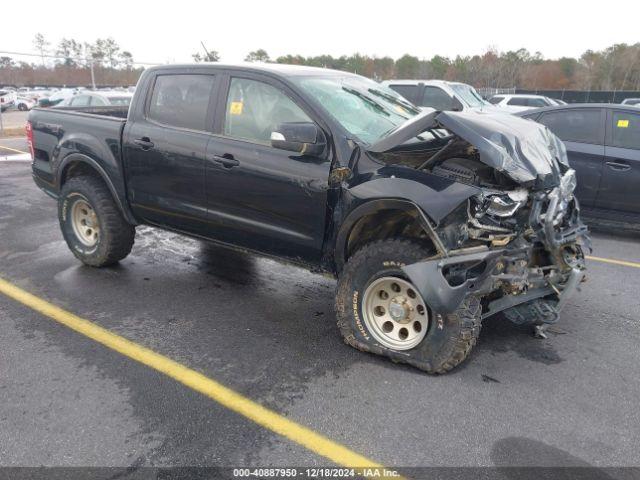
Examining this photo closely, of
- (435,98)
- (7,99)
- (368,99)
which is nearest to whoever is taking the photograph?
(368,99)

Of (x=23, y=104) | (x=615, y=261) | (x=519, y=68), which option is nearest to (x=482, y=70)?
(x=519, y=68)

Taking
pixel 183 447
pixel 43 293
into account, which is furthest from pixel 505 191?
pixel 43 293

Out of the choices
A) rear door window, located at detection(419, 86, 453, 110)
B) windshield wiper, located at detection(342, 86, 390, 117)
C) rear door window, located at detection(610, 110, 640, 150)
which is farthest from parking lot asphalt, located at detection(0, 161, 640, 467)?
rear door window, located at detection(419, 86, 453, 110)

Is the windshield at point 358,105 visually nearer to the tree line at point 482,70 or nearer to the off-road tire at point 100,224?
the off-road tire at point 100,224

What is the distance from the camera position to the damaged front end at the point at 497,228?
3.14m

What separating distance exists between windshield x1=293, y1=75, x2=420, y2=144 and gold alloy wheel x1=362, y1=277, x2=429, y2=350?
1033mm

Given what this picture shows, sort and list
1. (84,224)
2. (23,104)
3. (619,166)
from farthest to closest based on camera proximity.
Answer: (23,104)
(619,166)
(84,224)

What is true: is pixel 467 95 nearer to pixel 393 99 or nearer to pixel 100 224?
pixel 393 99

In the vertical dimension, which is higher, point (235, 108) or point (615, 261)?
point (235, 108)

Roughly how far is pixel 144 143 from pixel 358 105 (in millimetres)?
1887

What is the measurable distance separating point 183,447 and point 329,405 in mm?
843

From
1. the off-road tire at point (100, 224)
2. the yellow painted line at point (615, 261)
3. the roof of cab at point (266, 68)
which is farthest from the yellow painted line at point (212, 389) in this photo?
the yellow painted line at point (615, 261)

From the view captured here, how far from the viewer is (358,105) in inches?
162

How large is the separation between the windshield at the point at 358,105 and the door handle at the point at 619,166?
3304mm
